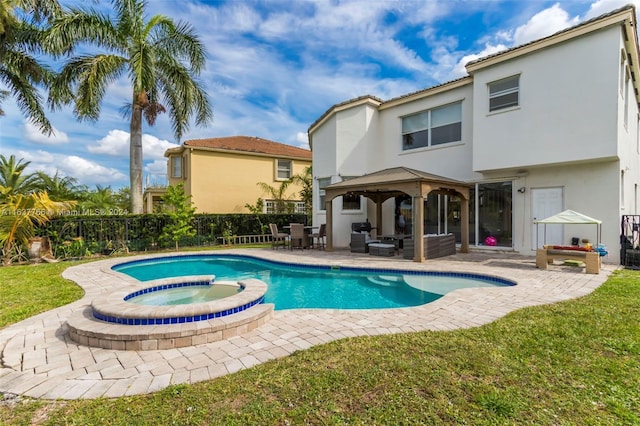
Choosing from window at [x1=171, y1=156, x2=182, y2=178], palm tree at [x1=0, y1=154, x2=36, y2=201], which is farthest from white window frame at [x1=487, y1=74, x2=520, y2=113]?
palm tree at [x1=0, y1=154, x2=36, y2=201]

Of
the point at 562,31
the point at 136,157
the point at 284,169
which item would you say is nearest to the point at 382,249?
the point at 562,31

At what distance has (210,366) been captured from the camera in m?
3.83

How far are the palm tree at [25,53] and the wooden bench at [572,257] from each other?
22.2 metres

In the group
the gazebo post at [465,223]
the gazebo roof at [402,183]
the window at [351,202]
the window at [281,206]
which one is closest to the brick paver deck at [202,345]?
the gazebo roof at [402,183]

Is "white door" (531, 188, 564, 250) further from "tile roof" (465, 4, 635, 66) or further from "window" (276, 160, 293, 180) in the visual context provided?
"window" (276, 160, 293, 180)

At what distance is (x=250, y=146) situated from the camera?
26141 mm

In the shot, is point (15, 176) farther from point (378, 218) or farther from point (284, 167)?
point (378, 218)

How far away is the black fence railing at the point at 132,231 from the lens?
13.9m

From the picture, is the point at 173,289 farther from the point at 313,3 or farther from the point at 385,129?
the point at 385,129

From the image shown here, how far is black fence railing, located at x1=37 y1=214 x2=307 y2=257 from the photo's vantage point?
45.4 ft

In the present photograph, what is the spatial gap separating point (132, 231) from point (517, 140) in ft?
58.2

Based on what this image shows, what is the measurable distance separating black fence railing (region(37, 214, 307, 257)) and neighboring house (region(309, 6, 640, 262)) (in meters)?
6.52

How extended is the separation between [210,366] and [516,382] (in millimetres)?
3430

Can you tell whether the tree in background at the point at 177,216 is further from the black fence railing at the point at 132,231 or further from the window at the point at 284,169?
the window at the point at 284,169
